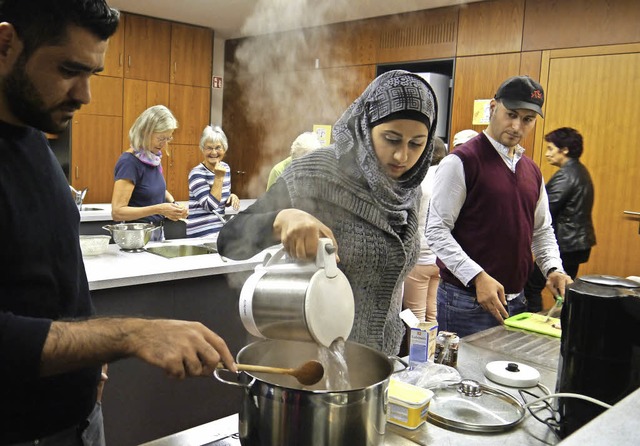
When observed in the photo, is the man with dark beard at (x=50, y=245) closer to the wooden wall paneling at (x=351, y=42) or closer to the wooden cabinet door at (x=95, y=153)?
the wooden wall paneling at (x=351, y=42)

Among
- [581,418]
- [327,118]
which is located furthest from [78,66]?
[327,118]

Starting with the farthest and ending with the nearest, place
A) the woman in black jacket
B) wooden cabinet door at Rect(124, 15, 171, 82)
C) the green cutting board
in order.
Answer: wooden cabinet door at Rect(124, 15, 171, 82) → the woman in black jacket → the green cutting board

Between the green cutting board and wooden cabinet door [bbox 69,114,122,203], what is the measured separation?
5695 mm

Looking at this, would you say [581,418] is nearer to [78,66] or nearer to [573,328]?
[573,328]

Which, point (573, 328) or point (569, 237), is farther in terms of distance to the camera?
point (569, 237)

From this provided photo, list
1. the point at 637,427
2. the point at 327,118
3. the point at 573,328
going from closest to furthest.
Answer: the point at 637,427 < the point at 573,328 < the point at 327,118

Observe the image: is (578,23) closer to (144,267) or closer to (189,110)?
(144,267)

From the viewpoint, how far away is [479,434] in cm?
115

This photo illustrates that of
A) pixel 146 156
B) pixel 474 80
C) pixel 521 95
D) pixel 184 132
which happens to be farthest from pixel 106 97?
pixel 521 95

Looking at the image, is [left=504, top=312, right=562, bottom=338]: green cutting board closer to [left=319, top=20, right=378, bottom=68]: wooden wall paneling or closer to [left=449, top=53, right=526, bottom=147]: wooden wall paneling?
[left=449, top=53, right=526, bottom=147]: wooden wall paneling

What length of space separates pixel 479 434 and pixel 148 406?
178 cm

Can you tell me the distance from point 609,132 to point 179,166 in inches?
196

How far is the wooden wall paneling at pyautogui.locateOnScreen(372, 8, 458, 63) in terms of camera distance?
5.32m

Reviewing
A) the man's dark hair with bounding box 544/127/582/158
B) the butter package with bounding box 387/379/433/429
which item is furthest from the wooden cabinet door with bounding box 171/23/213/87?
the butter package with bounding box 387/379/433/429
